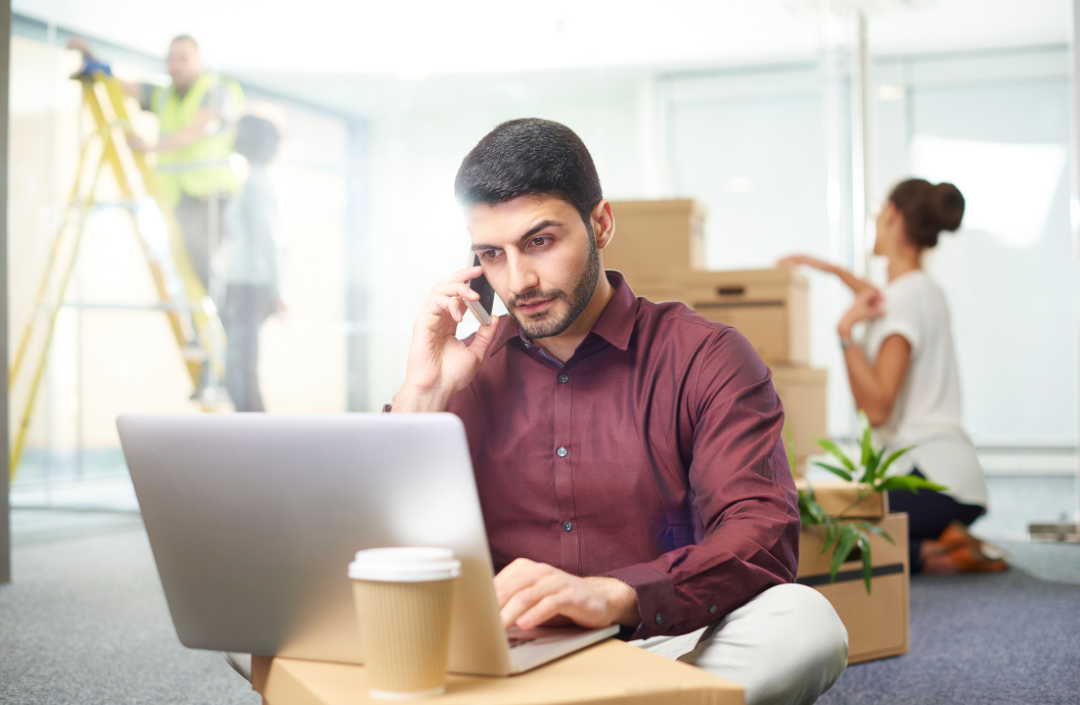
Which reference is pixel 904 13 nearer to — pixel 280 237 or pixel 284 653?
pixel 280 237

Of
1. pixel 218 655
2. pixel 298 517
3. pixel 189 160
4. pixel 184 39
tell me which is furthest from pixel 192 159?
pixel 298 517

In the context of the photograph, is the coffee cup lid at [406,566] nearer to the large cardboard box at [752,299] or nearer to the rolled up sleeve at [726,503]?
the rolled up sleeve at [726,503]

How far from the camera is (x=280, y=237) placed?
4.04 metres

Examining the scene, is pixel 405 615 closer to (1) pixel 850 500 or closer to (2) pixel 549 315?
(2) pixel 549 315

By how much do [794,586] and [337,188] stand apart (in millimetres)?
3456

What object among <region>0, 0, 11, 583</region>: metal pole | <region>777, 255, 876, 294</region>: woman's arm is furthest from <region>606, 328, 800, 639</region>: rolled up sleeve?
<region>0, 0, 11, 583</region>: metal pole

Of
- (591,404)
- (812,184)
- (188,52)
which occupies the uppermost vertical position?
(188,52)

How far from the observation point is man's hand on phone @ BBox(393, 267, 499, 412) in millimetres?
1179

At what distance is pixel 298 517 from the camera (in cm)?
69

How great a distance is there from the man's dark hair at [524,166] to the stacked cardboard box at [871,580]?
0.95 metres

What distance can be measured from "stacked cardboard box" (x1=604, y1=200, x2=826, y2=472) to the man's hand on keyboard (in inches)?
89.5

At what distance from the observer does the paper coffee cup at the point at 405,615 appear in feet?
1.98

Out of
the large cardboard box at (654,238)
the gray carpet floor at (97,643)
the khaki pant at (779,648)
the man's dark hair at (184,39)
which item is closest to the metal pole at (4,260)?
the gray carpet floor at (97,643)

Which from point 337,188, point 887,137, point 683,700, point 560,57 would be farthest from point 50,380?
point 887,137
